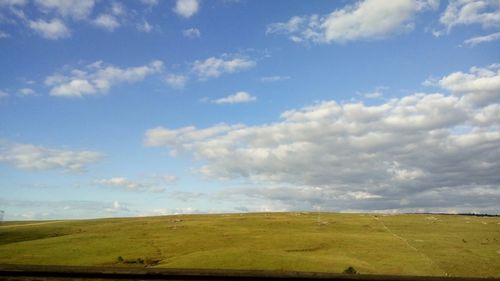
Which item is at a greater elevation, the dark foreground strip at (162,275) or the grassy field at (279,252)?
the dark foreground strip at (162,275)

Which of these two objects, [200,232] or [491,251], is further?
[200,232]

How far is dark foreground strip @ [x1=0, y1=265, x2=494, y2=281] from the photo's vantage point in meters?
9.12

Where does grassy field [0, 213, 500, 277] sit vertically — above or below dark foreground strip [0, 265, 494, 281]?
below

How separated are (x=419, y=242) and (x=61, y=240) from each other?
5823 cm

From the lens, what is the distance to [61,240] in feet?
245

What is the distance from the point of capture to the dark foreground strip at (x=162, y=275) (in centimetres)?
912

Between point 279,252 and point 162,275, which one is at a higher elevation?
point 162,275

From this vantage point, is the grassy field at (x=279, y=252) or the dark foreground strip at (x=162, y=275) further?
the grassy field at (x=279, y=252)

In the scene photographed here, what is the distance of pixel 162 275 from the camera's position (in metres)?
9.59

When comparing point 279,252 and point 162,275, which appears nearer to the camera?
point 162,275

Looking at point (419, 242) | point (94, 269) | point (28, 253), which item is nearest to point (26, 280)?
point (94, 269)

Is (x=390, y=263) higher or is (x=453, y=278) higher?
(x=453, y=278)

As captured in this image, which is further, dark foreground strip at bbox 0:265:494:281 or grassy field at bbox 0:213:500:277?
grassy field at bbox 0:213:500:277

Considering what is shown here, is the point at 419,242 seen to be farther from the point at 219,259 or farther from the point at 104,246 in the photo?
the point at 104,246
